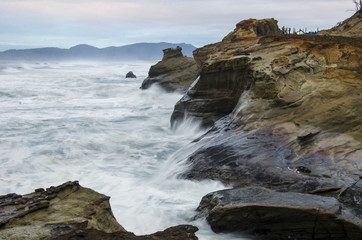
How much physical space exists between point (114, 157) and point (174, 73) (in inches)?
474

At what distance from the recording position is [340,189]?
364 centimetres

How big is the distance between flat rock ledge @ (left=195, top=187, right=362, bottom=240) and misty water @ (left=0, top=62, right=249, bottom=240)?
19cm

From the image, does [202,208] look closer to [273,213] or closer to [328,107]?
[273,213]

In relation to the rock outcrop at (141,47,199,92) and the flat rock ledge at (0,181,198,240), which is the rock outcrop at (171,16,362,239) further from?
the rock outcrop at (141,47,199,92)

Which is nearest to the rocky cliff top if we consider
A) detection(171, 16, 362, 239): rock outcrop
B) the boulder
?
the boulder

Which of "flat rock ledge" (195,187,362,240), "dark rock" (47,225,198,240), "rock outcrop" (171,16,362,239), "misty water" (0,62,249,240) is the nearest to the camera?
"dark rock" (47,225,198,240)

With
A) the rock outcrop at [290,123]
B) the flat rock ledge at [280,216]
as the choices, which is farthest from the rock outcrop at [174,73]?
the flat rock ledge at [280,216]

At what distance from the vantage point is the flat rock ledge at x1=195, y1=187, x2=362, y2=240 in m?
3.00

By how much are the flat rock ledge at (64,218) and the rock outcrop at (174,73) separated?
14.0 m

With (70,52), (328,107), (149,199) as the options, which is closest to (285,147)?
(328,107)

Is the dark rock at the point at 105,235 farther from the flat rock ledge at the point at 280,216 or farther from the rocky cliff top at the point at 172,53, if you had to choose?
the rocky cliff top at the point at 172,53

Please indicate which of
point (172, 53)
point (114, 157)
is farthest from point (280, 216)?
point (172, 53)

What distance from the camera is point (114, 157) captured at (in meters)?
7.66

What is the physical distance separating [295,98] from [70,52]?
532 ft
